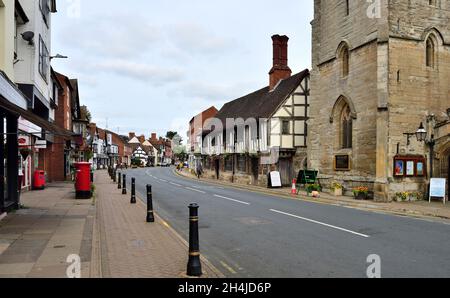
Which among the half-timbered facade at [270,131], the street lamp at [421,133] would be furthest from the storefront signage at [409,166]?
the half-timbered facade at [270,131]

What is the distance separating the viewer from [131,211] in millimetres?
14969

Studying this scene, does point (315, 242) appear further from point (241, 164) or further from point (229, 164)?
point (229, 164)

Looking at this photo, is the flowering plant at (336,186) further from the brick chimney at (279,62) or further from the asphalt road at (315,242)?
the brick chimney at (279,62)

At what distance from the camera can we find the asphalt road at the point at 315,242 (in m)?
7.23

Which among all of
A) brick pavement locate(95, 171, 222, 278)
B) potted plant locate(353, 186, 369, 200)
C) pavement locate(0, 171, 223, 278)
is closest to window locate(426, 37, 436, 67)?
potted plant locate(353, 186, 369, 200)

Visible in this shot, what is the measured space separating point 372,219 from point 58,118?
2949 cm

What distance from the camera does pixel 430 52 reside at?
71.4 feet

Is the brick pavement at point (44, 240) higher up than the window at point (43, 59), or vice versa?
the window at point (43, 59)

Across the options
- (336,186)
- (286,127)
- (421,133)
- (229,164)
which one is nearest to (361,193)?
(336,186)

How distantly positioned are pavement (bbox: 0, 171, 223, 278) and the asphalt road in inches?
31.6

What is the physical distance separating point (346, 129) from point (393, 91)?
438 centimetres

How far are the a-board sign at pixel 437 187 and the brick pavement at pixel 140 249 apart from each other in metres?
13.4

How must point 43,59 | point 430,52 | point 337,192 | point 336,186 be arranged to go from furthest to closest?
point 336,186
point 337,192
point 430,52
point 43,59
